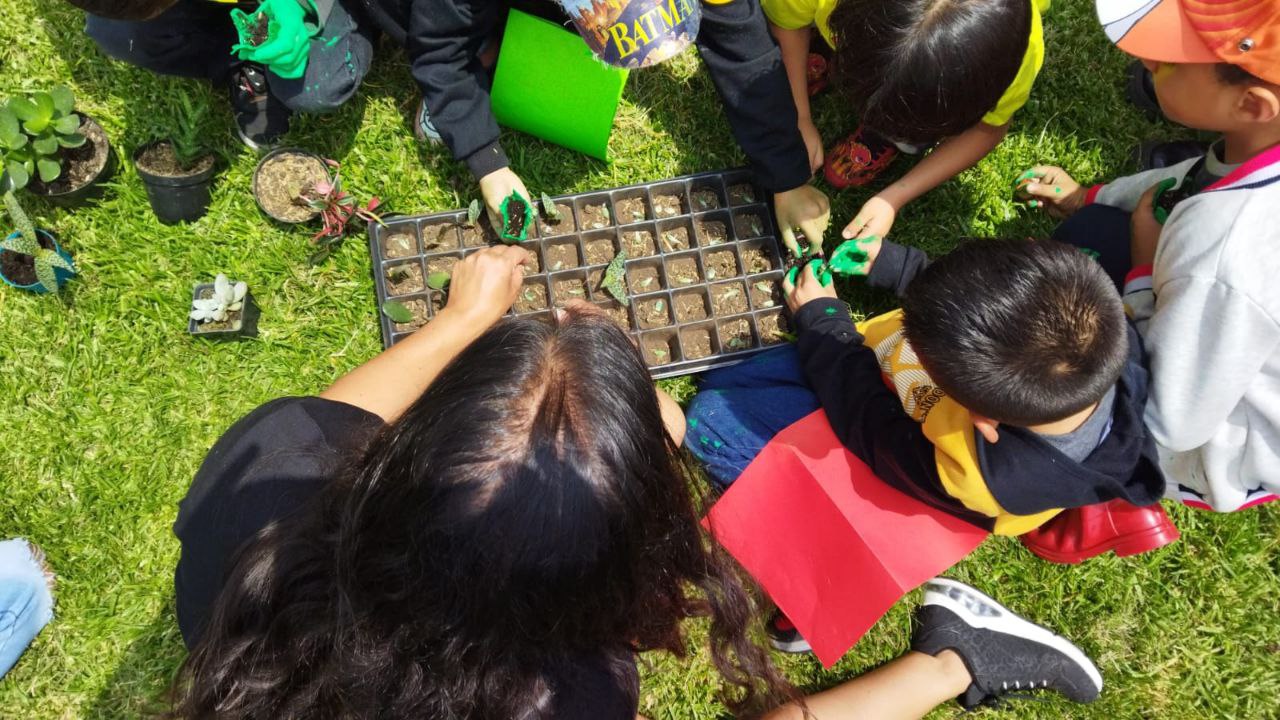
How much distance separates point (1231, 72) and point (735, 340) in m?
1.32

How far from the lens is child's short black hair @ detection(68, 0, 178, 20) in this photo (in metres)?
1.68

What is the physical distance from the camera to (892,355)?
6.32 ft

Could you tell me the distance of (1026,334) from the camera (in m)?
1.45

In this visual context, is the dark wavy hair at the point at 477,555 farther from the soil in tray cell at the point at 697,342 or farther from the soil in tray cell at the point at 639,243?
the soil in tray cell at the point at 639,243

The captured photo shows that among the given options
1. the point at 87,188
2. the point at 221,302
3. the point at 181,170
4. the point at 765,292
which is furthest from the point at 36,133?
the point at 765,292

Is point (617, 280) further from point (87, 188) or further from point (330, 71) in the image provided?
point (87, 188)

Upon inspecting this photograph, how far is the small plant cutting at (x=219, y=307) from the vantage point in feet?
7.26

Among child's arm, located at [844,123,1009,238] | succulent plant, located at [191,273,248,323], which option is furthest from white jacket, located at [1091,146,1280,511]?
succulent plant, located at [191,273,248,323]

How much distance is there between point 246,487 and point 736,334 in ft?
4.55

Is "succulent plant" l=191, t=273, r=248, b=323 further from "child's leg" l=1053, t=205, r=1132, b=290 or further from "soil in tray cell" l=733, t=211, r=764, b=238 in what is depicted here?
"child's leg" l=1053, t=205, r=1132, b=290

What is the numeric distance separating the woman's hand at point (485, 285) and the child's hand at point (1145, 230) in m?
1.76

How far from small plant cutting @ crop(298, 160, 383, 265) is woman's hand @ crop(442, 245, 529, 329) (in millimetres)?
395

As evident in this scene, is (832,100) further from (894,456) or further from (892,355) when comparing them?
(894,456)

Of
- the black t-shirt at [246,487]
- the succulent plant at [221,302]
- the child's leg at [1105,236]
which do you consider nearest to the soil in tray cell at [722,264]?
the child's leg at [1105,236]
